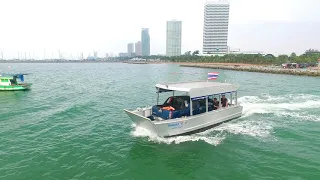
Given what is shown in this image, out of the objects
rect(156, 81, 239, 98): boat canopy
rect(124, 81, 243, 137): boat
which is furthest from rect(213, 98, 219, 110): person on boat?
rect(156, 81, 239, 98): boat canopy

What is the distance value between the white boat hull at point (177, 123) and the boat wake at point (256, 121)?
1.48ft

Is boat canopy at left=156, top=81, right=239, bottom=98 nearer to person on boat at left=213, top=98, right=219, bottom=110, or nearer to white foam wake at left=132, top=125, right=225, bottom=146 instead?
person on boat at left=213, top=98, right=219, bottom=110

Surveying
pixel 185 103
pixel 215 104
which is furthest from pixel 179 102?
pixel 215 104

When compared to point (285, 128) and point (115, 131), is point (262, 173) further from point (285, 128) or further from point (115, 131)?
point (115, 131)

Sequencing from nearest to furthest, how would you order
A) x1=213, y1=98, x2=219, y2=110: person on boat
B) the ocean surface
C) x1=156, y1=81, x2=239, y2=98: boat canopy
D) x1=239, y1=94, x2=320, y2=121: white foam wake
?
the ocean surface → x1=156, y1=81, x2=239, y2=98: boat canopy → x1=213, y1=98, x2=219, y2=110: person on boat → x1=239, y1=94, x2=320, y2=121: white foam wake

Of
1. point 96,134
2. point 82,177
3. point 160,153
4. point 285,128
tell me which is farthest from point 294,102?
point 82,177

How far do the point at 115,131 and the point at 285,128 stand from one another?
1309cm

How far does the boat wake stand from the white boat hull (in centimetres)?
45

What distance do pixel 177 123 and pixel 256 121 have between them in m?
8.89

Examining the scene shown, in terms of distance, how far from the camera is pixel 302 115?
892 inches

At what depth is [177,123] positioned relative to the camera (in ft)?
50.9

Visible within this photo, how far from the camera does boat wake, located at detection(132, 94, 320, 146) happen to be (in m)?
16.2

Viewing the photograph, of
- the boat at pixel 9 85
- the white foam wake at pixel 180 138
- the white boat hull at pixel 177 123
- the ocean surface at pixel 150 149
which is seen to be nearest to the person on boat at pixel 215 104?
the white boat hull at pixel 177 123

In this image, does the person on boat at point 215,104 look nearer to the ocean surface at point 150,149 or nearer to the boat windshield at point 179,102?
the ocean surface at point 150,149
